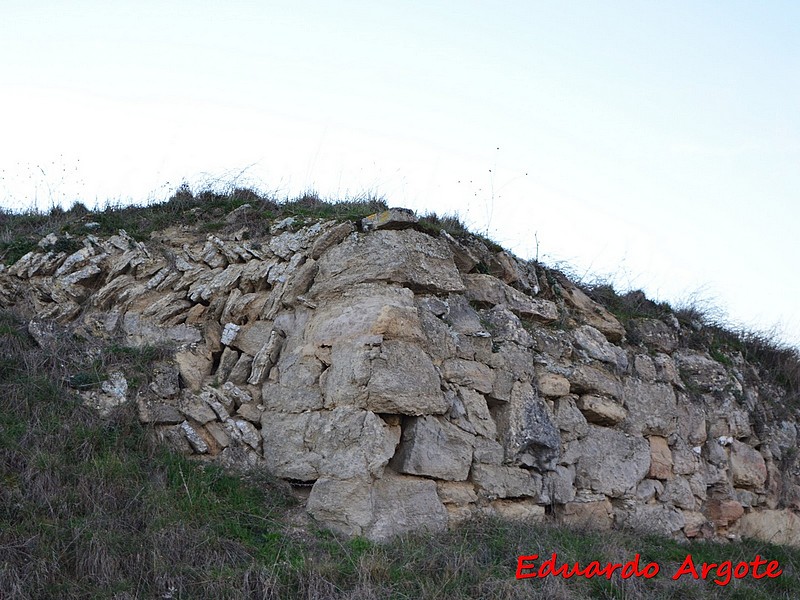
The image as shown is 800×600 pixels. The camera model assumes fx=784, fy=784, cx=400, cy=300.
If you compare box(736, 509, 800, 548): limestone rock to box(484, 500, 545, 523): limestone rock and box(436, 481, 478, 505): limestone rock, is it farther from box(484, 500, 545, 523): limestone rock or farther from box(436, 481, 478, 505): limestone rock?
box(436, 481, 478, 505): limestone rock

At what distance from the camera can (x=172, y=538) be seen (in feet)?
17.6

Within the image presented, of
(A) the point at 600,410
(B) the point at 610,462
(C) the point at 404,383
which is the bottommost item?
(B) the point at 610,462

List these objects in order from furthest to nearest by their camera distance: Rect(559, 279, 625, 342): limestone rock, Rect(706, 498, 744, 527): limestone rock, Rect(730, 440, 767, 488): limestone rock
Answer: Rect(730, 440, 767, 488): limestone rock → Rect(559, 279, 625, 342): limestone rock → Rect(706, 498, 744, 527): limestone rock

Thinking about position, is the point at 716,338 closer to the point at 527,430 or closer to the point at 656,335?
the point at 656,335

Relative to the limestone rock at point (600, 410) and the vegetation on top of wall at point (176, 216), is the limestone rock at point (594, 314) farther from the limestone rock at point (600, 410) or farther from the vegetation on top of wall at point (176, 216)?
the vegetation on top of wall at point (176, 216)

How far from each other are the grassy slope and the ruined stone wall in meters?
0.29

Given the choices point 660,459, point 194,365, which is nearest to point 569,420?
point 660,459

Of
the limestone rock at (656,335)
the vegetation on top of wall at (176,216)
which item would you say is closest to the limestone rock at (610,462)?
the limestone rock at (656,335)

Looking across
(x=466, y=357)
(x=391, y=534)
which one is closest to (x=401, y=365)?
(x=466, y=357)

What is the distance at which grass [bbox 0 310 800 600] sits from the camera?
5043 mm

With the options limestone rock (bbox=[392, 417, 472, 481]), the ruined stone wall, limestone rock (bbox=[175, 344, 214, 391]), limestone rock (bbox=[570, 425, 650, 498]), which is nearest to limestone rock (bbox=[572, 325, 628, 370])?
the ruined stone wall

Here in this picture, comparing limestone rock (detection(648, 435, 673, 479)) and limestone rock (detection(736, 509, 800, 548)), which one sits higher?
limestone rock (detection(648, 435, 673, 479))

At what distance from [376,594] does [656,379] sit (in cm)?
484

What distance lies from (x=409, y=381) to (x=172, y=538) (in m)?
2.19
